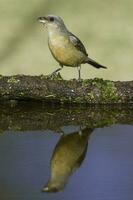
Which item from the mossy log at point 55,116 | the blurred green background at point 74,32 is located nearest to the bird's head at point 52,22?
the mossy log at point 55,116

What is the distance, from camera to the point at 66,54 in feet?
17.7

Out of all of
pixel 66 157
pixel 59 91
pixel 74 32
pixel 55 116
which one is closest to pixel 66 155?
pixel 66 157

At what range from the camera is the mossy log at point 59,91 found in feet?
15.4

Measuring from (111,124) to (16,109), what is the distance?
0.71 metres

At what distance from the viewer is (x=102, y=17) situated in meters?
9.34

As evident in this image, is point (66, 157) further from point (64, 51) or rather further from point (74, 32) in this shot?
point (74, 32)

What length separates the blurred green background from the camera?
25.6 feet

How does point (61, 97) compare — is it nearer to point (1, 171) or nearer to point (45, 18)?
point (45, 18)

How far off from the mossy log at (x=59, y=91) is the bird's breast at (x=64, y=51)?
57 centimetres

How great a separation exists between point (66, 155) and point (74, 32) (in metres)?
5.32

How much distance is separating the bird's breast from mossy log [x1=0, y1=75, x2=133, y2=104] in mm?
569

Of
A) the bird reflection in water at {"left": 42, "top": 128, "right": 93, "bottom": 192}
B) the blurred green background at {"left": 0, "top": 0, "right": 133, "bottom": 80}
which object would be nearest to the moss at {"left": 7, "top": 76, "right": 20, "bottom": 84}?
the bird reflection in water at {"left": 42, "top": 128, "right": 93, "bottom": 192}

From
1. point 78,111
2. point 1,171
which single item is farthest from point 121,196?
point 78,111

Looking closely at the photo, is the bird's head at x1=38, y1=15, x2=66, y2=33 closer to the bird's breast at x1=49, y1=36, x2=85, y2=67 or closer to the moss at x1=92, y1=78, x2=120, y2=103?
the bird's breast at x1=49, y1=36, x2=85, y2=67
